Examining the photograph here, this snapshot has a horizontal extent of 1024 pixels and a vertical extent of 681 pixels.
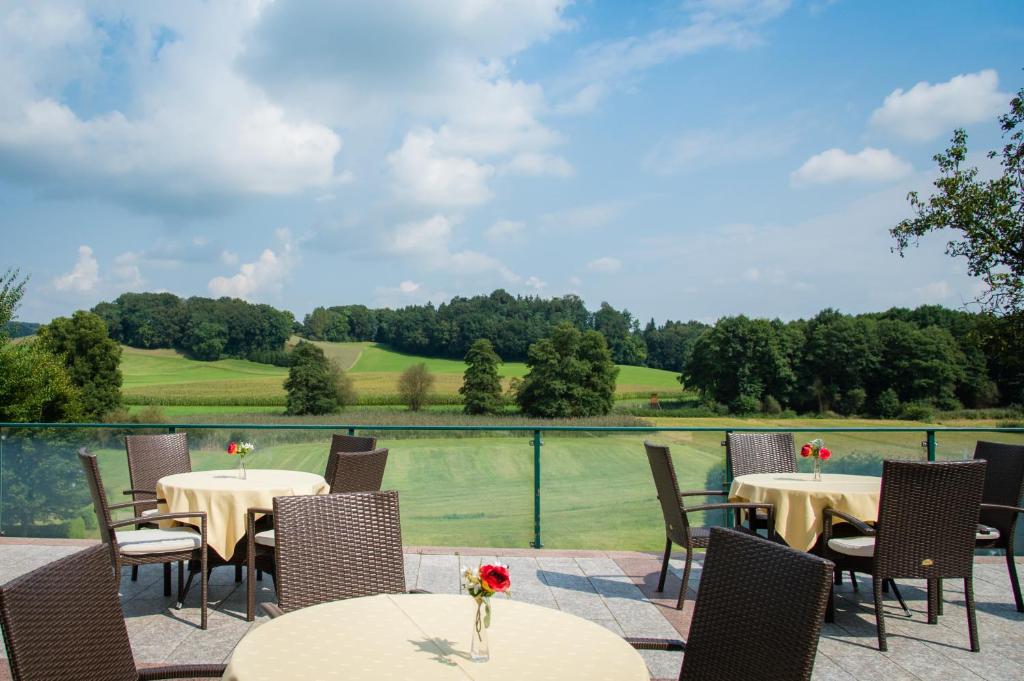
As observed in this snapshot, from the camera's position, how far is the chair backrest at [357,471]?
4684 millimetres

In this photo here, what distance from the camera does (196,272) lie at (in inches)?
1741

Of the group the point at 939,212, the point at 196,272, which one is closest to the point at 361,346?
the point at 196,272

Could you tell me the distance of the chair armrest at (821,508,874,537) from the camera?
424 cm

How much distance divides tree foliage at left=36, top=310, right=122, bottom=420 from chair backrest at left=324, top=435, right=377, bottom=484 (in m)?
32.5

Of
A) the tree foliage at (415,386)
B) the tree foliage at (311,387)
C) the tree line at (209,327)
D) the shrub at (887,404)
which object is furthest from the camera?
the tree line at (209,327)

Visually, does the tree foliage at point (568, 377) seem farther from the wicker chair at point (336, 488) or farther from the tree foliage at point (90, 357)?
the wicker chair at point (336, 488)

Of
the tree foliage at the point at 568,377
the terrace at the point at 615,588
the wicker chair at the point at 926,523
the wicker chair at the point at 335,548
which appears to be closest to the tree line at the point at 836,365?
the tree foliage at the point at 568,377

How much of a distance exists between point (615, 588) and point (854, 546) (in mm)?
1634

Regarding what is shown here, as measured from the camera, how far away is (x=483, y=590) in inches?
73.4

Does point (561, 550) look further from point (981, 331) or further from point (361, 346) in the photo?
point (361, 346)

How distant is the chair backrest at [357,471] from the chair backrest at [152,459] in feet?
5.20

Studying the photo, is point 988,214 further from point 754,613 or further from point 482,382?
point 482,382

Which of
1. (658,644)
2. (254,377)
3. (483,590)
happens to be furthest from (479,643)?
(254,377)

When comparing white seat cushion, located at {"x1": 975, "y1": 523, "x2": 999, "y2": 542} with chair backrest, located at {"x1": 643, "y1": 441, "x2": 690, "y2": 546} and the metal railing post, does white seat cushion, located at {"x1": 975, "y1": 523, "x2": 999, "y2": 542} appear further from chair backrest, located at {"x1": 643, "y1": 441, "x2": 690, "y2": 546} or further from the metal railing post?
the metal railing post
